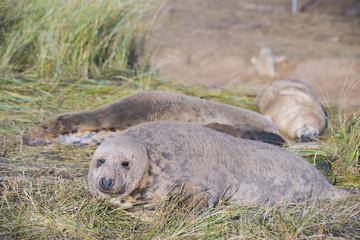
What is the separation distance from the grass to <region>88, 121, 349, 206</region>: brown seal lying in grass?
4.9 inches

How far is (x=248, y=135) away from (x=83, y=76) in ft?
8.51

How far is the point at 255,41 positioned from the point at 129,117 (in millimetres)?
8265

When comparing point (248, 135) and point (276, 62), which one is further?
point (276, 62)

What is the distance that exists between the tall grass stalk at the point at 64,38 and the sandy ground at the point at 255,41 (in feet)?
2.75

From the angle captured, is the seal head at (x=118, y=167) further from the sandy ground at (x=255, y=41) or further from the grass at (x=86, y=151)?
the sandy ground at (x=255, y=41)

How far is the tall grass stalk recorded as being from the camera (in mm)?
5680

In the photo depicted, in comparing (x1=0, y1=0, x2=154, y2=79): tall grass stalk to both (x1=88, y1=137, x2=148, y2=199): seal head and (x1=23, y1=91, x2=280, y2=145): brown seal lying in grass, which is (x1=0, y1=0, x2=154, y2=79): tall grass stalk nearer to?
(x1=23, y1=91, x2=280, y2=145): brown seal lying in grass

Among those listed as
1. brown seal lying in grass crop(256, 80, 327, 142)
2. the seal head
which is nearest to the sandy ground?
→ brown seal lying in grass crop(256, 80, 327, 142)

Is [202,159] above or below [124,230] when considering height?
above

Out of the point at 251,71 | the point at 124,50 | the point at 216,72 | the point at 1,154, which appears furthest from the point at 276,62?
the point at 1,154

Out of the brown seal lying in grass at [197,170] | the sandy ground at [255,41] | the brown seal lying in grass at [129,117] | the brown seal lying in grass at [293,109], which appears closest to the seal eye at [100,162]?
the brown seal lying in grass at [197,170]

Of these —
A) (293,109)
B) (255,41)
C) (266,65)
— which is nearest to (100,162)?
(293,109)

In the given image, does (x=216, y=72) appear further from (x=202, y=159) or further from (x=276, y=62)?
(x=202, y=159)

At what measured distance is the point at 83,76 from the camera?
5.79 meters
